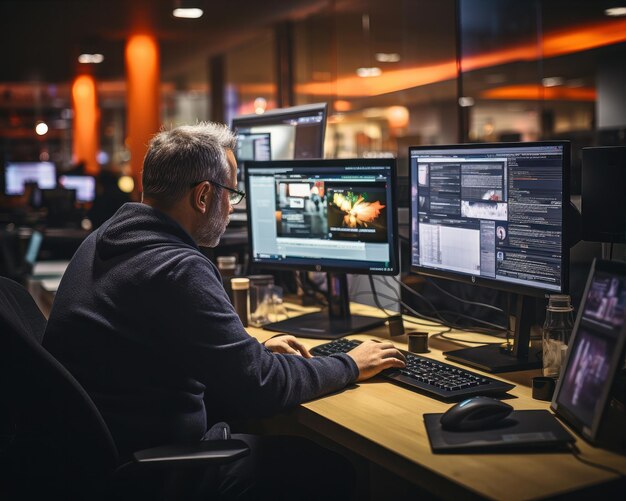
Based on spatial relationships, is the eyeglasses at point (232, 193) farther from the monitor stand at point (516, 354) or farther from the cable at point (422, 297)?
the cable at point (422, 297)

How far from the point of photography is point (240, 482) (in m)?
1.67

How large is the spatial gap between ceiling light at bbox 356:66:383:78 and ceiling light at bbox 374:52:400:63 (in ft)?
0.42

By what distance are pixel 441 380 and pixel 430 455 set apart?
0.44m

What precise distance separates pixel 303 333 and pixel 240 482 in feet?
2.58

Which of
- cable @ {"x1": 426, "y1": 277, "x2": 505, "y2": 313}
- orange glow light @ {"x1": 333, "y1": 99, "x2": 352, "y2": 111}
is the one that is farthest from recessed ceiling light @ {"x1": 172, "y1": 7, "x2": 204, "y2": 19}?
cable @ {"x1": 426, "y1": 277, "x2": 505, "y2": 313}

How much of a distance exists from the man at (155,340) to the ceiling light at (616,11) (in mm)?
8937

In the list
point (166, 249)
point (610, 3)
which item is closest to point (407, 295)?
point (166, 249)

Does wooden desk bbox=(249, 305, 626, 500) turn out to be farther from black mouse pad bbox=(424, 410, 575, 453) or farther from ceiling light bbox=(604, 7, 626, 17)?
ceiling light bbox=(604, 7, 626, 17)

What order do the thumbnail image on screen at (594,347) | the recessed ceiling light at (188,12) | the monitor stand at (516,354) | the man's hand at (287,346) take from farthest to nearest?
the recessed ceiling light at (188,12) < the man's hand at (287,346) < the monitor stand at (516,354) < the thumbnail image on screen at (594,347)

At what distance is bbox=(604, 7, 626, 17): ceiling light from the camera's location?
9.20 meters

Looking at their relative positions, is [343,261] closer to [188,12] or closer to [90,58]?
[188,12]

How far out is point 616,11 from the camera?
9336 millimetres

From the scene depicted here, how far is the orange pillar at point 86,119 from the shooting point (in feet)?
46.8

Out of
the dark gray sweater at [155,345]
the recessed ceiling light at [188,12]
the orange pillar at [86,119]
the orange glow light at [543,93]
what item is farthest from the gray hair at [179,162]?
the orange glow light at [543,93]
